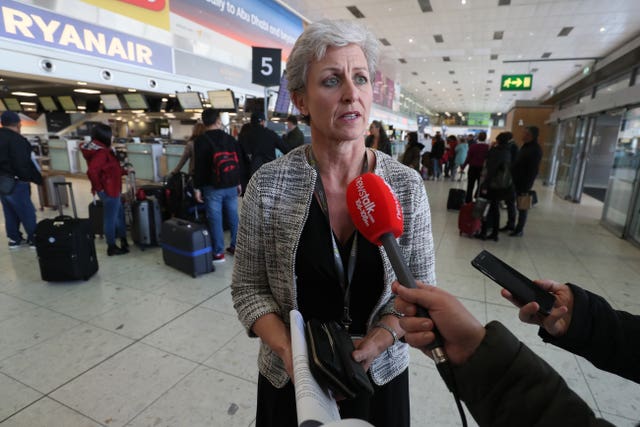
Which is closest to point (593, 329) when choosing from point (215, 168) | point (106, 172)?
point (215, 168)

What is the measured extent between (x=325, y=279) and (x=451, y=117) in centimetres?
4763

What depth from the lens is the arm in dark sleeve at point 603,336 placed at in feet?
2.45

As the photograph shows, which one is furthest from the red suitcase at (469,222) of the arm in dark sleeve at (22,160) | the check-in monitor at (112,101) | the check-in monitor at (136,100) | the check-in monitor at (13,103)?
the check-in monitor at (13,103)

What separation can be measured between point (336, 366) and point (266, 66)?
16.2 feet

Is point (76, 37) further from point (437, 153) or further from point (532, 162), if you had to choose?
point (437, 153)

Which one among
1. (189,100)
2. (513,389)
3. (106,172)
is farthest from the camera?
(189,100)

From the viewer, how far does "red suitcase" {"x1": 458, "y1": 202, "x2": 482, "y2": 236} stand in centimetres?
506

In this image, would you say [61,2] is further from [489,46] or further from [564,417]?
[489,46]

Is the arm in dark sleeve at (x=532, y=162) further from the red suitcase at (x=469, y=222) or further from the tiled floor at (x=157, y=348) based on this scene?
the tiled floor at (x=157, y=348)

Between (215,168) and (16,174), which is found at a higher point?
(215,168)

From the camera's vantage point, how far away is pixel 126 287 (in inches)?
128

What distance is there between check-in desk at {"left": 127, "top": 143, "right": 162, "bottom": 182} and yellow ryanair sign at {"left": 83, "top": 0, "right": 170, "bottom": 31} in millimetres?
3601

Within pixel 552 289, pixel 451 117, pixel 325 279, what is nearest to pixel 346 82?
pixel 325 279

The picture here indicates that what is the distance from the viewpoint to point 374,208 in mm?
729
